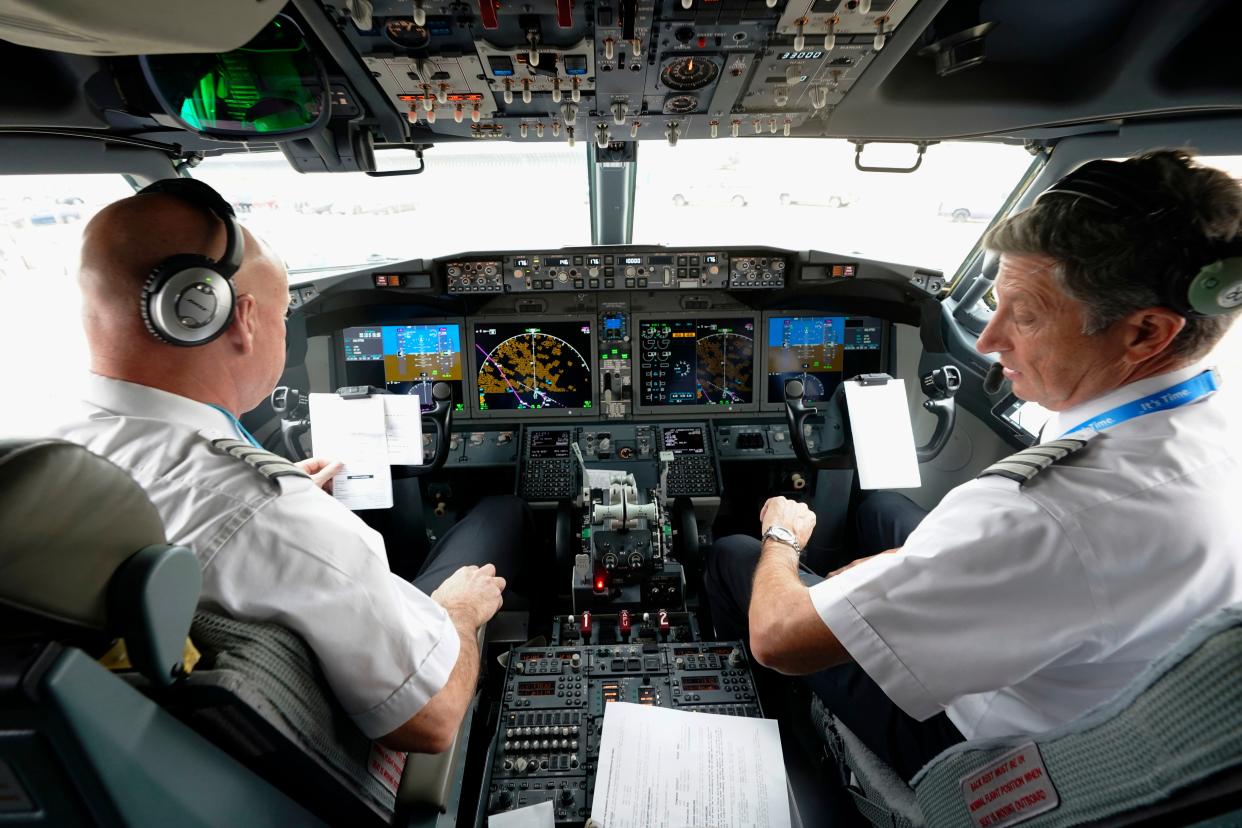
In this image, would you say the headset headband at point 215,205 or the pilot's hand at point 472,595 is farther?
the pilot's hand at point 472,595

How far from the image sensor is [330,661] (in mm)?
887

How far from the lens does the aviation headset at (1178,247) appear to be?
3.04 ft

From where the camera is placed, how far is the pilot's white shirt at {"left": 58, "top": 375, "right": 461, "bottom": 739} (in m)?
0.84

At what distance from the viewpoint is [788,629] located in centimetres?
119

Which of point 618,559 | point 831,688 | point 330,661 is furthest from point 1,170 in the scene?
point 831,688

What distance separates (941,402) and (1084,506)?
165 cm

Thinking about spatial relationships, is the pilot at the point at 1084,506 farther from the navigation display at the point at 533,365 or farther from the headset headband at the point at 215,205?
the navigation display at the point at 533,365

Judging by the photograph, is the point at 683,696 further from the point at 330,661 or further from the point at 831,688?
the point at 330,661

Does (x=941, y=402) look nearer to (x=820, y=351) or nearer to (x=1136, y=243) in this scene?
(x=820, y=351)

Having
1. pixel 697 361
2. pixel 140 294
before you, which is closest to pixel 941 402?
pixel 697 361

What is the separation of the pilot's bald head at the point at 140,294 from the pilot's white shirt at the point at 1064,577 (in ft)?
3.91

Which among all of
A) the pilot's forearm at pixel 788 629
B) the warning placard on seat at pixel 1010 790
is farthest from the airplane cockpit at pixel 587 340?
the pilot's forearm at pixel 788 629

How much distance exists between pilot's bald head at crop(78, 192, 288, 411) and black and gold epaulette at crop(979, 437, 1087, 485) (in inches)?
53.8

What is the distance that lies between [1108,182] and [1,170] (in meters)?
2.81
